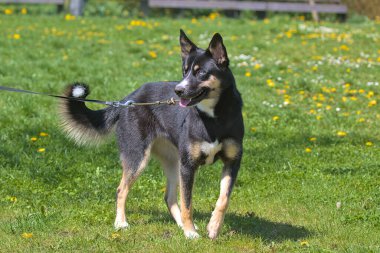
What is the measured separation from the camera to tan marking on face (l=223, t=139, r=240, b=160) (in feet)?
17.0

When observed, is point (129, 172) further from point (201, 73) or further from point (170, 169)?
point (201, 73)

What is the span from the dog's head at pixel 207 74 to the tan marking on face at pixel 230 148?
33 cm

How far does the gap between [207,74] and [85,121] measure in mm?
1452

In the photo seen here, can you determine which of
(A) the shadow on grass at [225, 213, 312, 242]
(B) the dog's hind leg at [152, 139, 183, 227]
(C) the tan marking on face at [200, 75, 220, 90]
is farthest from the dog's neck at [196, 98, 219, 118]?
(A) the shadow on grass at [225, 213, 312, 242]

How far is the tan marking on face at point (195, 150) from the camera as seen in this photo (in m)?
5.18

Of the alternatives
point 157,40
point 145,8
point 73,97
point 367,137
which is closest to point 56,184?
point 73,97

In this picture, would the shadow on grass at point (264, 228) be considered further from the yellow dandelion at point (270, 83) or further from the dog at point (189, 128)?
the yellow dandelion at point (270, 83)

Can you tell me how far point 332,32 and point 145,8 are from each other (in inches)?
236

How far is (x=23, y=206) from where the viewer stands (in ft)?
19.8

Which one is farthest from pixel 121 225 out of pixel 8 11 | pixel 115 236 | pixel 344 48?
pixel 8 11

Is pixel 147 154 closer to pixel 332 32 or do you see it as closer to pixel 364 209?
pixel 364 209

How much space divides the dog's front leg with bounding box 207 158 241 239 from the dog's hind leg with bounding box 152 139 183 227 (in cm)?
69

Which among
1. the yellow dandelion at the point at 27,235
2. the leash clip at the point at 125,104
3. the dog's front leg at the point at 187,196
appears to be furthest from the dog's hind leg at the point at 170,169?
the yellow dandelion at the point at 27,235

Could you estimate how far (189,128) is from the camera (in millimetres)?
5270
